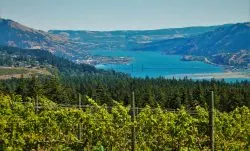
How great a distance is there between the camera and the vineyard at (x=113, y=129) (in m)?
18.7

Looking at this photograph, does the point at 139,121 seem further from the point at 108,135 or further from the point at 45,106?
the point at 45,106

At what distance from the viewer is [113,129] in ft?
64.4

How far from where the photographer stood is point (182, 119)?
18766 mm

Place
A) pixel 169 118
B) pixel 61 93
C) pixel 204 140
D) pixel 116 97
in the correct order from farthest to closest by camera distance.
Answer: pixel 116 97, pixel 61 93, pixel 169 118, pixel 204 140

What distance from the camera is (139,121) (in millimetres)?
19062

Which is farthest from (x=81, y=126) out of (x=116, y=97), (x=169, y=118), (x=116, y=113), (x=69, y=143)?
(x=116, y=97)

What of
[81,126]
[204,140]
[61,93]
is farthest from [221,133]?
[61,93]

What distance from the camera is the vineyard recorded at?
18719mm

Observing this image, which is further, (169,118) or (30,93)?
(30,93)

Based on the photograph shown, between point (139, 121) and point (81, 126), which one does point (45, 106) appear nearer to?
point (81, 126)

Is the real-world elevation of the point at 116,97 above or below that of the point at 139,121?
below

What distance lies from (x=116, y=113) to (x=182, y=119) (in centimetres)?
298

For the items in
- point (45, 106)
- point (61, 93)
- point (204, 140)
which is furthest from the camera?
point (61, 93)

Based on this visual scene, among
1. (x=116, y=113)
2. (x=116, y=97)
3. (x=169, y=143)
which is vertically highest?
(x=116, y=113)
